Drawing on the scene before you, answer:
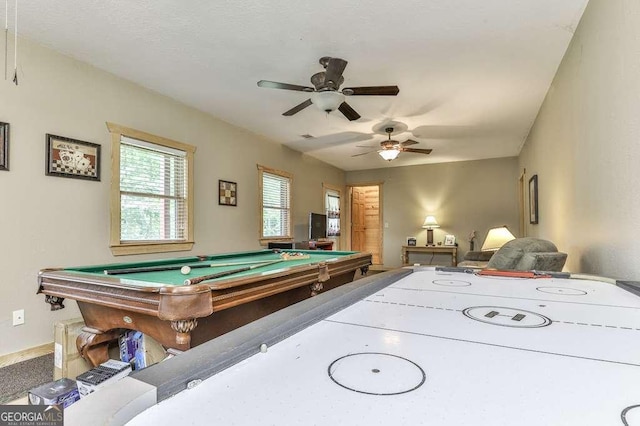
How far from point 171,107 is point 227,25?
5.62ft

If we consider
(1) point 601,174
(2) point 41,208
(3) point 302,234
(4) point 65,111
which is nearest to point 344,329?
(1) point 601,174

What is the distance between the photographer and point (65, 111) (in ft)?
9.35

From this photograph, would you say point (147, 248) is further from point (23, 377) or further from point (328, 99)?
point (328, 99)

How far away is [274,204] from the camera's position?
5555 mm

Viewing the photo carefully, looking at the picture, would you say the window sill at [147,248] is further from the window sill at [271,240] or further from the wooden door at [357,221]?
the wooden door at [357,221]

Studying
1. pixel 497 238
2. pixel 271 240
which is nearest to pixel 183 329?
pixel 271 240

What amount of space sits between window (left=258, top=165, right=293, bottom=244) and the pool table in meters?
2.88

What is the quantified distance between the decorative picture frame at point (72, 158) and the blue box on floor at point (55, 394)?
2.02 meters

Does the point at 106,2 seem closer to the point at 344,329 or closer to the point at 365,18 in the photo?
the point at 365,18

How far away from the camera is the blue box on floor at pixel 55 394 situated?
1.30 m

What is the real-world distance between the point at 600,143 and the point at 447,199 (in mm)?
5282

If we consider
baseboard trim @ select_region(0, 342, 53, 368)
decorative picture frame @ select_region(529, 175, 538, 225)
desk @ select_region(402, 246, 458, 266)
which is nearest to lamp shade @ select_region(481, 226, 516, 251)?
decorative picture frame @ select_region(529, 175, 538, 225)

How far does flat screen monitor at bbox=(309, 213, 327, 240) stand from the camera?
5.98 meters

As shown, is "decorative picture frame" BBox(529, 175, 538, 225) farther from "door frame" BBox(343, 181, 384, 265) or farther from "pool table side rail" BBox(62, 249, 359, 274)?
"door frame" BBox(343, 181, 384, 265)
